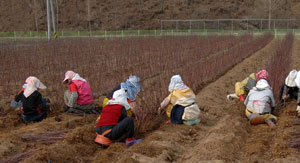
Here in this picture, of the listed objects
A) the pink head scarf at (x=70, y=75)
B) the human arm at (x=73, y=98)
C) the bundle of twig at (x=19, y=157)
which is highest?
the pink head scarf at (x=70, y=75)

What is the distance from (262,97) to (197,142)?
1.32 metres

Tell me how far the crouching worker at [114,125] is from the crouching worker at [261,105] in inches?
77.3

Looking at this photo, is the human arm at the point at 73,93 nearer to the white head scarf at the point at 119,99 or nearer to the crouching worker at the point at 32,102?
the crouching worker at the point at 32,102

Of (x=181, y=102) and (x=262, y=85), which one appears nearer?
(x=181, y=102)

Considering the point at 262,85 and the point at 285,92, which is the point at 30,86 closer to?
the point at 262,85

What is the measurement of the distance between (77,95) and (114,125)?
1601 millimetres

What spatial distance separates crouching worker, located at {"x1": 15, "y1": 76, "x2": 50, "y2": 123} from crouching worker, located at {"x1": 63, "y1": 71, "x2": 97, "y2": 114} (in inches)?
18.2

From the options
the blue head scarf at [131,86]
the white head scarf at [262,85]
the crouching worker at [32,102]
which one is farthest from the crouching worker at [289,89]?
the crouching worker at [32,102]

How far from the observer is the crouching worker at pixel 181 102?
16.3ft

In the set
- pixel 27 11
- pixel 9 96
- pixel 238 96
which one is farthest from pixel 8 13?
pixel 238 96

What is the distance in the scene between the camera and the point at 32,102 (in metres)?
5.31

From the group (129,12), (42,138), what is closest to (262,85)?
(42,138)

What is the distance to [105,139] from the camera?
423 centimetres

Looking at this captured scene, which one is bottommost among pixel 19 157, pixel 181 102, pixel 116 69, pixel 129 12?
pixel 19 157
